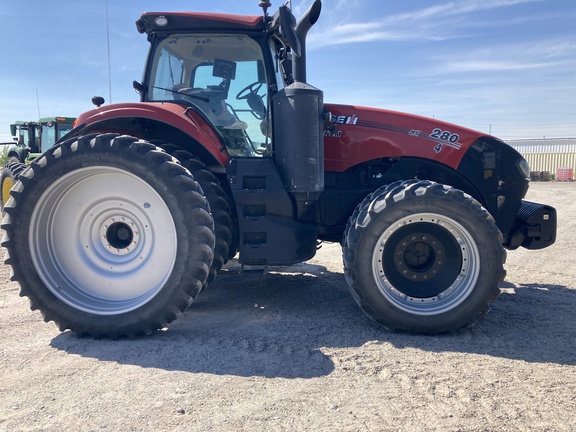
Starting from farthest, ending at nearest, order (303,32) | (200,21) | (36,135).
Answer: (36,135) → (200,21) → (303,32)

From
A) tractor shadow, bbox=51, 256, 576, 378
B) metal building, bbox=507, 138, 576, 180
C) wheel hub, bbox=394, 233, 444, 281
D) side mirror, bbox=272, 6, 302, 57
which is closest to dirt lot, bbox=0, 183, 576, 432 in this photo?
tractor shadow, bbox=51, 256, 576, 378

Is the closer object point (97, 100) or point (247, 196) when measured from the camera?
point (247, 196)

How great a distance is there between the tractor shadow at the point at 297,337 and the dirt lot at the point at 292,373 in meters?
0.01

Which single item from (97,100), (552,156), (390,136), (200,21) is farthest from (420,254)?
(552,156)

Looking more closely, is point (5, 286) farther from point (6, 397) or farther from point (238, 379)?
point (238, 379)

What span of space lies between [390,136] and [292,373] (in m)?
2.37

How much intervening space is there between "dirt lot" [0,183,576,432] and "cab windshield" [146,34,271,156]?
5.14 ft

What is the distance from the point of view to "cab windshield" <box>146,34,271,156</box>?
14.3 feet

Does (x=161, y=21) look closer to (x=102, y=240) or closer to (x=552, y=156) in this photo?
(x=102, y=240)

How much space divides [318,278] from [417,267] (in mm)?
1859

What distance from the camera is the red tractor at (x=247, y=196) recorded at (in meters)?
3.67

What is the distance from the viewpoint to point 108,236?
155 inches

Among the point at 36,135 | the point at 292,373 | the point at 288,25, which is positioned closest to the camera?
the point at 292,373

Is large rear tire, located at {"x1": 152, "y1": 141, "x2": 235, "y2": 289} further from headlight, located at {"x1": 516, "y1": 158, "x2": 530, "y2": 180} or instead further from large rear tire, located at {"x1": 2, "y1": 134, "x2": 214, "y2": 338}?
headlight, located at {"x1": 516, "y1": 158, "x2": 530, "y2": 180}
